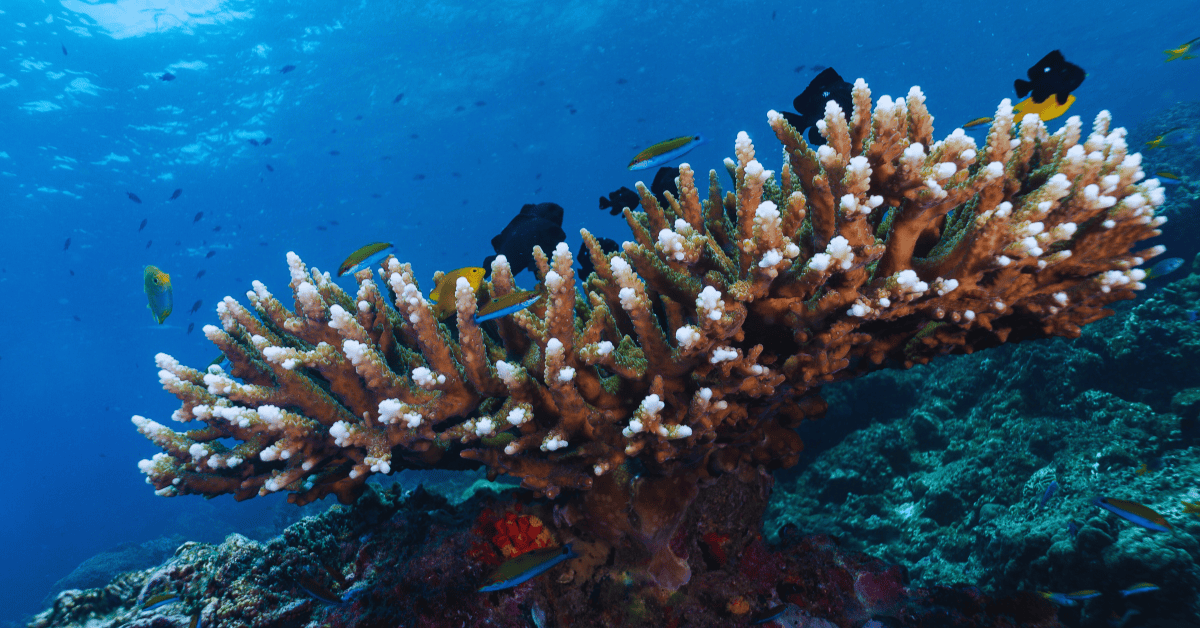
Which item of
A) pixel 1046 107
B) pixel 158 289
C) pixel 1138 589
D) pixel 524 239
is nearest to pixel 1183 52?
pixel 1046 107

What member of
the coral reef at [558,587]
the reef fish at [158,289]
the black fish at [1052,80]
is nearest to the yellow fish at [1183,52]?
the black fish at [1052,80]

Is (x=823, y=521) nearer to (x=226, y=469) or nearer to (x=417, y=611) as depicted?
(x=417, y=611)

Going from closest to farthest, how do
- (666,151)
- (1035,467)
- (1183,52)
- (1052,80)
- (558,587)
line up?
1. (558,587)
2. (1052,80)
3. (666,151)
4. (1035,467)
5. (1183,52)

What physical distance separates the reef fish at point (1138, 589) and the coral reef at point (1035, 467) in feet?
0.21

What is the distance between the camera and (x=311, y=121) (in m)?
36.0

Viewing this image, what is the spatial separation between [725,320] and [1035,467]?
18.8 feet

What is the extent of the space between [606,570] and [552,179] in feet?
203

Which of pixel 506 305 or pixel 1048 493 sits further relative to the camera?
pixel 1048 493

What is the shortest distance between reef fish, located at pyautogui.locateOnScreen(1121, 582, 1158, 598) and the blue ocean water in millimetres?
11714

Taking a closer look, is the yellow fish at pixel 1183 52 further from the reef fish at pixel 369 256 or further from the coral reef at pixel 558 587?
the reef fish at pixel 369 256

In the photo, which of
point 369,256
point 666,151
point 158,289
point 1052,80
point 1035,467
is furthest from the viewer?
point 158,289

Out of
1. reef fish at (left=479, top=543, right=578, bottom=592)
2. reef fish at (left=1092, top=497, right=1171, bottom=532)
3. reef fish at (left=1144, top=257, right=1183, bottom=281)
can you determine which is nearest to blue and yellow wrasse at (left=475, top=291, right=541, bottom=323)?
reef fish at (left=479, top=543, right=578, bottom=592)

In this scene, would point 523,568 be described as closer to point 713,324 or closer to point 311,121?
point 713,324

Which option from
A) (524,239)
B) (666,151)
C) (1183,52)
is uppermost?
(666,151)
